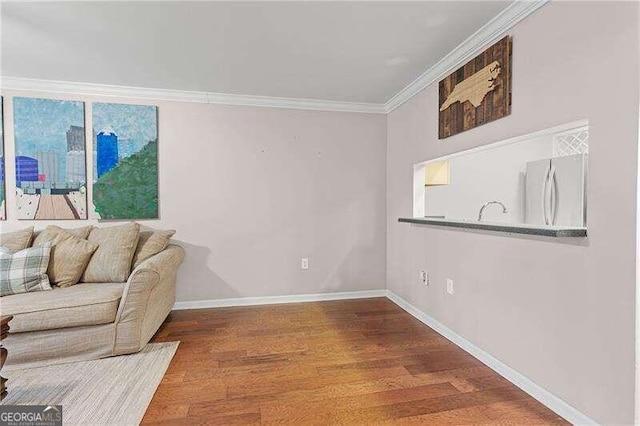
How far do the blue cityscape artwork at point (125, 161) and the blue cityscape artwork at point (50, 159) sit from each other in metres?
0.15

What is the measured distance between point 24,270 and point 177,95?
2.05m

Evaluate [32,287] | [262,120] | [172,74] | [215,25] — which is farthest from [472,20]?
[32,287]

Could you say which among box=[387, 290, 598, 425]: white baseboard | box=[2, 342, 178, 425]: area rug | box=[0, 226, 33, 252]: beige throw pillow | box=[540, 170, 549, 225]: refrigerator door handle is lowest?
box=[2, 342, 178, 425]: area rug

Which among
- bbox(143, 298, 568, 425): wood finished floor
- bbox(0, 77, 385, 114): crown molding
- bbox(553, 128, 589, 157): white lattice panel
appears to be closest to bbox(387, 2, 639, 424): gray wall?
bbox(143, 298, 568, 425): wood finished floor

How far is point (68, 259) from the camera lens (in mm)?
2574

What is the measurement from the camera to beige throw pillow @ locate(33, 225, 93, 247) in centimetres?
271

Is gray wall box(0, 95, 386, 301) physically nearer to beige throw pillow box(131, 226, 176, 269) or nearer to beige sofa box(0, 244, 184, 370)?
beige throw pillow box(131, 226, 176, 269)

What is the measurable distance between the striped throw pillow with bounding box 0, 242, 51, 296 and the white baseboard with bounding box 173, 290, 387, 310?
122 cm

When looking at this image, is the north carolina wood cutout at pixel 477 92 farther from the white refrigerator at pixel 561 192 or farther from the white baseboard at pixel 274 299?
the white baseboard at pixel 274 299

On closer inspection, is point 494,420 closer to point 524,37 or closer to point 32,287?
point 524,37

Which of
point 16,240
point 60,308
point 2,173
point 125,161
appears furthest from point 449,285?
point 2,173

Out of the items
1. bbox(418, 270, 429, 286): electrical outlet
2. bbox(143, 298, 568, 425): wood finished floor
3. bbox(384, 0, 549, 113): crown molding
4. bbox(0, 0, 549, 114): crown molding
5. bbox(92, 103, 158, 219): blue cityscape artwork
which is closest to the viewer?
bbox(143, 298, 568, 425): wood finished floor

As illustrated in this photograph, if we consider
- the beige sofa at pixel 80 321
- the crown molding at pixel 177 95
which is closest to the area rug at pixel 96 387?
the beige sofa at pixel 80 321

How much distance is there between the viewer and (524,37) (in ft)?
6.23
